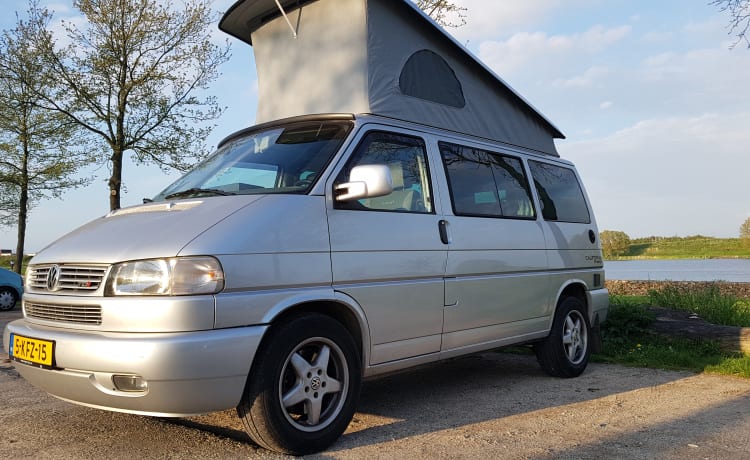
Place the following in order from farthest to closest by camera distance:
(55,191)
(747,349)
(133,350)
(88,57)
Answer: (55,191)
(88,57)
(747,349)
(133,350)

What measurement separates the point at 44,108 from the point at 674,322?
52.1ft

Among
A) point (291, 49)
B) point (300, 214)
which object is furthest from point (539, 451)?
point (291, 49)

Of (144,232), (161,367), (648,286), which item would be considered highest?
(144,232)

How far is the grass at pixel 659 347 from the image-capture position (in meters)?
6.52

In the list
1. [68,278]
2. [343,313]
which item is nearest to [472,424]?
[343,313]

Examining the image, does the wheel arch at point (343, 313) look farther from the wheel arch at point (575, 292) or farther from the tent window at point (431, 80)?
the wheel arch at point (575, 292)

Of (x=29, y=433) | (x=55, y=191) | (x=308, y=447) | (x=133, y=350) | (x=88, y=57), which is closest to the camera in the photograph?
(x=133, y=350)

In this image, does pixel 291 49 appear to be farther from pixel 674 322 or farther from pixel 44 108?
→ pixel 44 108

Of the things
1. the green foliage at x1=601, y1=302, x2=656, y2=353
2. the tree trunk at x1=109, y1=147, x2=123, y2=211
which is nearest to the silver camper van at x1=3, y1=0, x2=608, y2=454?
the green foliage at x1=601, y1=302, x2=656, y2=353

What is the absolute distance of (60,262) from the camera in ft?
12.1

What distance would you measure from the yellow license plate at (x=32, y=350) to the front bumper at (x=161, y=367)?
6 centimetres

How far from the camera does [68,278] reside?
11.9 feet

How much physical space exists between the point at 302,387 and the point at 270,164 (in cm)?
153

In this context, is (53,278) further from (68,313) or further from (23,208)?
(23,208)
